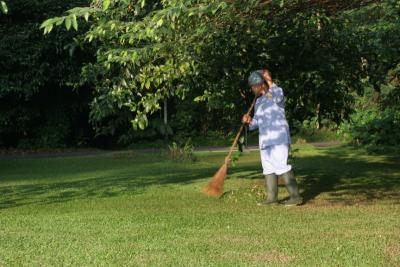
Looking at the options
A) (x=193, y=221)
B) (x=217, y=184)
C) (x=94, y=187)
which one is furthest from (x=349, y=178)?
(x=193, y=221)

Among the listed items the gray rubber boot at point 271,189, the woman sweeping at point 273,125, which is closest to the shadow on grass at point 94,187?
the gray rubber boot at point 271,189

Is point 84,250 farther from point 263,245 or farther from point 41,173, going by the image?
point 41,173

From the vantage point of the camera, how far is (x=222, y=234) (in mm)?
6559

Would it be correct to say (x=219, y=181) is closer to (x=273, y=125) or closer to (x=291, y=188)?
(x=291, y=188)

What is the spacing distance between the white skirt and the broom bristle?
0.74 meters

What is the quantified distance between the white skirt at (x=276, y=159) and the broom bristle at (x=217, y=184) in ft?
2.42

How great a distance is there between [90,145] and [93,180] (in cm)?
1015

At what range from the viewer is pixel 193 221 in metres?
7.32

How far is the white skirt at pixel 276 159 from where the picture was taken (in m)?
8.44

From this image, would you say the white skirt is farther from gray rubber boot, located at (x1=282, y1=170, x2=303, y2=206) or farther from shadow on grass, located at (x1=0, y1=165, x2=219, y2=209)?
shadow on grass, located at (x1=0, y1=165, x2=219, y2=209)

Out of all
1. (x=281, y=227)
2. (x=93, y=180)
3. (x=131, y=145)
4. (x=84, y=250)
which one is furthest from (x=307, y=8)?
(x=131, y=145)

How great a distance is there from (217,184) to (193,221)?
1.99 m

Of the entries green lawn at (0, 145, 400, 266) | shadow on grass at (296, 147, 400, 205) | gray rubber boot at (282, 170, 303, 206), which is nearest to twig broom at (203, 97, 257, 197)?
green lawn at (0, 145, 400, 266)

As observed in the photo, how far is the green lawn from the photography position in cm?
566
